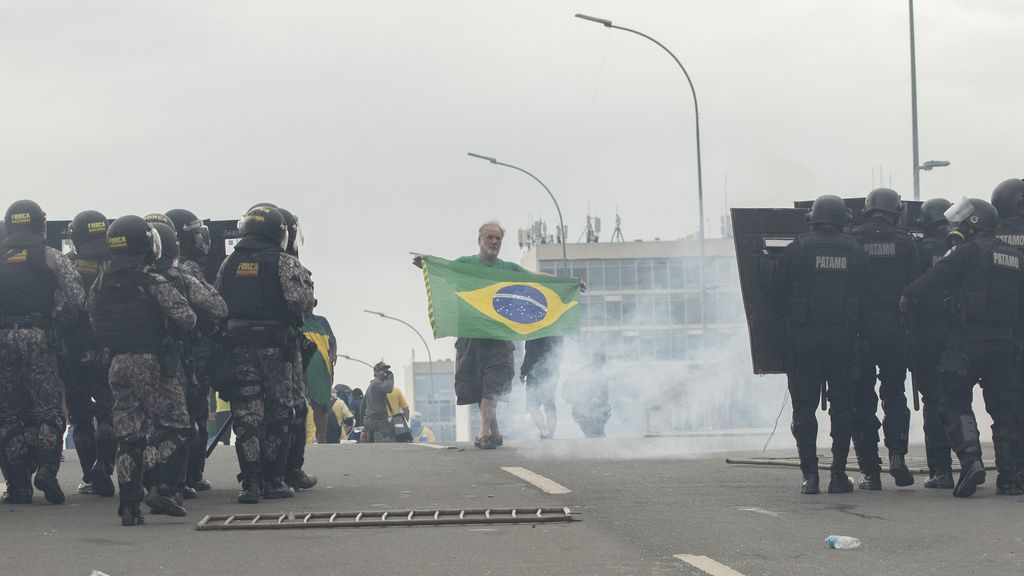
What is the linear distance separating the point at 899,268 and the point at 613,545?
164 inches

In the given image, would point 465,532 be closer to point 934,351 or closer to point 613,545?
point 613,545

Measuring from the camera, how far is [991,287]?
1089 centimetres

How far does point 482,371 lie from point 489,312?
45.9 inches

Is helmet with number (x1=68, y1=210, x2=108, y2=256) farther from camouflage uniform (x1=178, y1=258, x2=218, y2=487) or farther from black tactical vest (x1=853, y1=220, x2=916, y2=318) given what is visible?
black tactical vest (x1=853, y1=220, x2=916, y2=318)

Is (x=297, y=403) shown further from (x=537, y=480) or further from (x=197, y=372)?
(x=537, y=480)

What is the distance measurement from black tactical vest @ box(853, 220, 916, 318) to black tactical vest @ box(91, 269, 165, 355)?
16.2 ft

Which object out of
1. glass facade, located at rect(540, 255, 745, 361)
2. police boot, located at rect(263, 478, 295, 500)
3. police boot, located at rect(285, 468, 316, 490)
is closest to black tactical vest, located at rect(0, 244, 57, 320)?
police boot, located at rect(263, 478, 295, 500)

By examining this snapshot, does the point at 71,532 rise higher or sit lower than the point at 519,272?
lower

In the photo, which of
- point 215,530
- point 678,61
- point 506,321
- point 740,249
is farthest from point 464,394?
point 678,61

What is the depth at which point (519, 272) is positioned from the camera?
17969 millimetres

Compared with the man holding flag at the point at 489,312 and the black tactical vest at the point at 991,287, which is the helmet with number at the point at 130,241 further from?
the man holding flag at the point at 489,312

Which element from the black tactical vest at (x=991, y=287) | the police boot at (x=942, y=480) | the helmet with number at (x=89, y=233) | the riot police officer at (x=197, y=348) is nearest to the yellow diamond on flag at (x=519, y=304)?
the riot police officer at (x=197, y=348)

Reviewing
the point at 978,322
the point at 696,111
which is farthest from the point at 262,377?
the point at 696,111

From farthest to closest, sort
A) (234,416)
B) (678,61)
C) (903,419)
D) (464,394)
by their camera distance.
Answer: (678,61) → (464,394) → (903,419) → (234,416)
